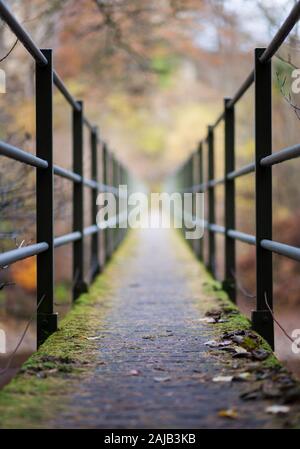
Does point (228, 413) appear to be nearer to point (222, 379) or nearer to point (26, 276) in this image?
point (222, 379)

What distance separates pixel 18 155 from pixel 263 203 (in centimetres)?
118

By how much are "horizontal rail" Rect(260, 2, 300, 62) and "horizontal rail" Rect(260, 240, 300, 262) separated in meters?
0.76

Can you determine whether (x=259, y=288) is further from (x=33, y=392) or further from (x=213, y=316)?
(x=33, y=392)

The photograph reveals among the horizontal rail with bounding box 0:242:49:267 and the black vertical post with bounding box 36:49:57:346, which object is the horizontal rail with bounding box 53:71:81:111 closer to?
the black vertical post with bounding box 36:49:57:346

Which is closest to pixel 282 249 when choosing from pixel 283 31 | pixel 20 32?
pixel 283 31

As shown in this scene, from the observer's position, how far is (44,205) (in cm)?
300

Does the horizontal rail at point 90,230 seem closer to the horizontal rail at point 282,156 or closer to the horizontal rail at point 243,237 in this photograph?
the horizontal rail at point 243,237

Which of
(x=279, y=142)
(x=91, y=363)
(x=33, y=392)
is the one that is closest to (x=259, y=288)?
(x=91, y=363)

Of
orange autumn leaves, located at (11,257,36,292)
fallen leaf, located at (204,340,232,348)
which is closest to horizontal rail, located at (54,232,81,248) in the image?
fallen leaf, located at (204,340,232,348)

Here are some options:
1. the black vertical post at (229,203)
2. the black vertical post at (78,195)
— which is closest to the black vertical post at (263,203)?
the black vertical post at (229,203)

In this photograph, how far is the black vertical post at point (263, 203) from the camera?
2.93 metres

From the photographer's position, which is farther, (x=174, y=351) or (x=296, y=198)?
(x=296, y=198)
